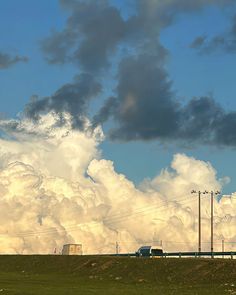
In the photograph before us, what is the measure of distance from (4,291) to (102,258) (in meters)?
56.4

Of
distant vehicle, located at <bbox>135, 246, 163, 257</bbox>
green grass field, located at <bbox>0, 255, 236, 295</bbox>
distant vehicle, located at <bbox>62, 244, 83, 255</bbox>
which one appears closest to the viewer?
green grass field, located at <bbox>0, 255, 236, 295</bbox>

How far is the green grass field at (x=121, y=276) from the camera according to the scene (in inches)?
3078

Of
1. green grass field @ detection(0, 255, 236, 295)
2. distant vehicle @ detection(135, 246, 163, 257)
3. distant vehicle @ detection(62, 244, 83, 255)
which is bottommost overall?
green grass field @ detection(0, 255, 236, 295)

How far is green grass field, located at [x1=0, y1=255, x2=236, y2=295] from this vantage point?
257 feet

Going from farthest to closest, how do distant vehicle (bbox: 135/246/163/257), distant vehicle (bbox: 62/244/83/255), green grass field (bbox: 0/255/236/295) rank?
distant vehicle (bbox: 62/244/83/255) < distant vehicle (bbox: 135/246/163/257) < green grass field (bbox: 0/255/236/295)

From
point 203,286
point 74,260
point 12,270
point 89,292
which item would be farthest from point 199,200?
point 89,292

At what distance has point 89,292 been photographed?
74312 millimetres

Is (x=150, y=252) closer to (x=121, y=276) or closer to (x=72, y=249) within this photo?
(x=72, y=249)

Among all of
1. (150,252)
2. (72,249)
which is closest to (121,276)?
(150,252)

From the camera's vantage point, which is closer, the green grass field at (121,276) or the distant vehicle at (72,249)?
the green grass field at (121,276)

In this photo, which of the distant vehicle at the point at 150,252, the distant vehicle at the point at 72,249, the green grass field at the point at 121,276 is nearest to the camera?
the green grass field at the point at 121,276

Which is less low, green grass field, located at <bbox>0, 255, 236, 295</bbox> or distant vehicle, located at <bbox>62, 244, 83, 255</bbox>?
distant vehicle, located at <bbox>62, 244, 83, 255</bbox>

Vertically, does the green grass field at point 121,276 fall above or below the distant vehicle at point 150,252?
below

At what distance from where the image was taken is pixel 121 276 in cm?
10988
